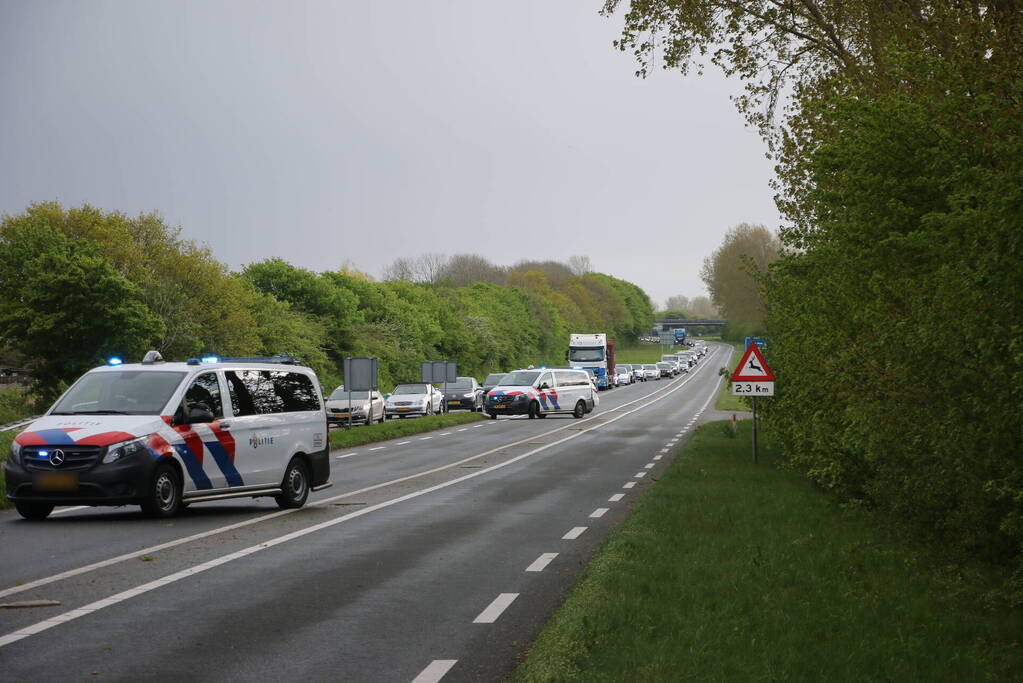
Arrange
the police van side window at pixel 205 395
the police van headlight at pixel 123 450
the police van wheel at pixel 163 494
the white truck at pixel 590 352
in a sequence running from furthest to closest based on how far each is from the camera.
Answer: the white truck at pixel 590 352
the police van side window at pixel 205 395
the police van wheel at pixel 163 494
the police van headlight at pixel 123 450

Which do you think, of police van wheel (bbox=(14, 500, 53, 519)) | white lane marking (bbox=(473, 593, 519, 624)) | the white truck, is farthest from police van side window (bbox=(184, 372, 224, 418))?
the white truck

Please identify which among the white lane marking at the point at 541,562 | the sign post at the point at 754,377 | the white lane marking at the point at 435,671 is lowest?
the white lane marking at the point at 541,562

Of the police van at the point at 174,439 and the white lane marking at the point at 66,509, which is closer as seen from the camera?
the police van at the point at 174,439

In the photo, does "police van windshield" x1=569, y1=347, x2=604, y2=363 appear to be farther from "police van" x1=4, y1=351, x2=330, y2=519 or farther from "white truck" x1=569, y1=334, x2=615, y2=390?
"police van" x1=4, y1=351, x2=330, y2=519

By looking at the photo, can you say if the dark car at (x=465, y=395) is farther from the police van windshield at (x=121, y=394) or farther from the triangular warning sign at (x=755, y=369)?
the police van windshield at (x=121, y=394)

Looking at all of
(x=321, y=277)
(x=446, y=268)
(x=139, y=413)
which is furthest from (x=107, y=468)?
(x=446, y=268)

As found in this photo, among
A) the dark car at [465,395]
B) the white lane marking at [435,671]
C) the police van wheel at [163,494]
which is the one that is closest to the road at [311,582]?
the white lane marking at [435,671]

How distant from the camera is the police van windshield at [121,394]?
14.0m

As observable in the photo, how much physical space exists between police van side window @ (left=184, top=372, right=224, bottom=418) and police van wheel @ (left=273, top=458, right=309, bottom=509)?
1.45 meters

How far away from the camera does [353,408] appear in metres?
45.4

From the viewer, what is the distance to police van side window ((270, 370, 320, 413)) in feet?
51.7

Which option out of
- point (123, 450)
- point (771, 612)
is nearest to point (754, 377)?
point (123, 450)

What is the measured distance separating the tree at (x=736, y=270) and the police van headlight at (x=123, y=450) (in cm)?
7368

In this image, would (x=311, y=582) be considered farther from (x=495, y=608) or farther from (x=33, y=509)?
(x=33, y=509)
